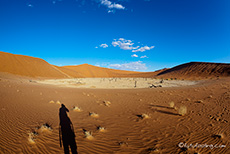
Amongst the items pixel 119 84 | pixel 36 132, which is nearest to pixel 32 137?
pixel 36 132

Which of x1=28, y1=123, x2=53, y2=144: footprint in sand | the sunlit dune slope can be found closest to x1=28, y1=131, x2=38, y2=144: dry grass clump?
x1=28, y1=123, x2=53, y2=144: footprint in sand

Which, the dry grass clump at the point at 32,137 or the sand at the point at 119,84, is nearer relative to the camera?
the dry grass clump at the point at 32,137

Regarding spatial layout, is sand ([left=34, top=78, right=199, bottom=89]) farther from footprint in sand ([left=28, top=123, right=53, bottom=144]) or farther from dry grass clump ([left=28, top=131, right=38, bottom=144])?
dry grass clump ([left=28, top=131, right=38, bottom=144])

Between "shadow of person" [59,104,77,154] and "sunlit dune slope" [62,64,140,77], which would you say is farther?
"sunlit dune slope" [62,64,140,77]

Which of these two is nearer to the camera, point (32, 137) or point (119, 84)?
point (32, 137)

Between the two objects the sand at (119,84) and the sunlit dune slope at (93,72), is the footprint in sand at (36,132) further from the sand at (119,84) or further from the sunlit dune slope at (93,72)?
the sunlit dune slope at (93,72)

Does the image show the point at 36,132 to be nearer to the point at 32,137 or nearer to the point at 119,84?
the point at 32,137

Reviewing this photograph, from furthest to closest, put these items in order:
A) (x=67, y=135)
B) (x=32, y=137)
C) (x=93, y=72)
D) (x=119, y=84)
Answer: (x=93, y=72) < (x=119, y=84) < (x=67, y=135) < (x=32, y=137)

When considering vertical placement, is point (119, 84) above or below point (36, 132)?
above

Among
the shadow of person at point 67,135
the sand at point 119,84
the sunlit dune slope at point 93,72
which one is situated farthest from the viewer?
the sunlit dune slope at point 93,72

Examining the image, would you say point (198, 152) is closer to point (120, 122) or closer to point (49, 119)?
point (120, 122)

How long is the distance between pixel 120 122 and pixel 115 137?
5.07 ft

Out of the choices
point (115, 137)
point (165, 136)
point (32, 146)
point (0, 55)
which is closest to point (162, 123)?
point (165, 136)

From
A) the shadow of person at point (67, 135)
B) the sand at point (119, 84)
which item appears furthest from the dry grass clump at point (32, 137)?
the sand at point (119, 84)
